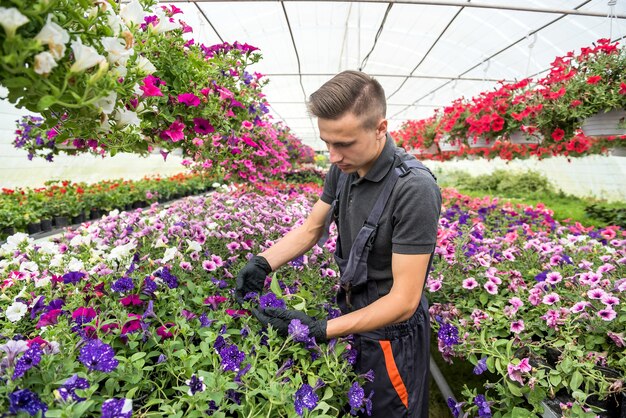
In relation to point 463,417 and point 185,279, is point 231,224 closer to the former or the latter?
point 185,279

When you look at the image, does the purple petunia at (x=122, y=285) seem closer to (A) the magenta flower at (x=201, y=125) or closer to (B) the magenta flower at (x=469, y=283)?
(A) the magenta flower at (x=201, y=125)

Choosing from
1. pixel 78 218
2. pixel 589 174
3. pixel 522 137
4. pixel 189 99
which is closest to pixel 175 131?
pixel 189 99

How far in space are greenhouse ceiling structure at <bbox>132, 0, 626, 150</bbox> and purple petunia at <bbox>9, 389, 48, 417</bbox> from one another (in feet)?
16.9

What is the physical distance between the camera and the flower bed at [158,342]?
0.85 metres

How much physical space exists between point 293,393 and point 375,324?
14.8 inches

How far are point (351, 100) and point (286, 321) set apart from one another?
0.75m

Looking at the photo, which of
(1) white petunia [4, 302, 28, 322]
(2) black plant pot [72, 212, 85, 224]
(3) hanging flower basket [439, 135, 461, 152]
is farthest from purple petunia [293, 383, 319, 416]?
(2) black plant pot [72, 212, 85, 224]

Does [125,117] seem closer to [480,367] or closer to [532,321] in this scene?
[480,367]

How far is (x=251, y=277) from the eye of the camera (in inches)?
58.9

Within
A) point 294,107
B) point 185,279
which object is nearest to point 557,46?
point 185,279

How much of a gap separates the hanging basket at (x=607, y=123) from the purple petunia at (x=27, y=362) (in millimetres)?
3073

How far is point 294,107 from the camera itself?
15.3 metres

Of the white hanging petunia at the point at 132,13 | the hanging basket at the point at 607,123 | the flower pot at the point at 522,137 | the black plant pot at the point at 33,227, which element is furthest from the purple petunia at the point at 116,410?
the black plant pot at the point at 33,227

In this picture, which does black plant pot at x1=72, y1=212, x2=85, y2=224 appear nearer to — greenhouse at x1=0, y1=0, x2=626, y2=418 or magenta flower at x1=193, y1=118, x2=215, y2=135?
greenhouse at x1=0, y1=0, x2=626, y2=418
